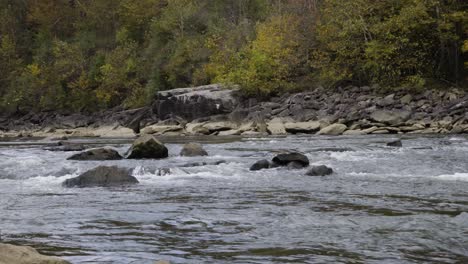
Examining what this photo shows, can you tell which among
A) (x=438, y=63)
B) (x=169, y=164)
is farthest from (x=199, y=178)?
(x=438, y=63)

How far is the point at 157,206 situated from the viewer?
34.4 feet

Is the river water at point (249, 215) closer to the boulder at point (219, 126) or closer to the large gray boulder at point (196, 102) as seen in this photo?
the boulder at point (219, 126)

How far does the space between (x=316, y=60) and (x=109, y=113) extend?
802 inches

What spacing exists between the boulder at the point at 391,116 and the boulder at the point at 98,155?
1628 cm

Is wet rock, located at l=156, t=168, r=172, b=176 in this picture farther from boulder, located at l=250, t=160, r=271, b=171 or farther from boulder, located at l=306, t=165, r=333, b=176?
boulder, located at l=306, t=165, r=333, b=176

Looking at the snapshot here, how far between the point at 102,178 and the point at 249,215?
5.59m

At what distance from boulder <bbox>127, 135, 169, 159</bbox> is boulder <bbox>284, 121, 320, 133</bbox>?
14.4m

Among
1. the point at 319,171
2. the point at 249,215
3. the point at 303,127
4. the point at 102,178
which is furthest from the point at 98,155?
the point at 303,127

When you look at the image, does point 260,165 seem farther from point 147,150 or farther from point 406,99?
point 406,99

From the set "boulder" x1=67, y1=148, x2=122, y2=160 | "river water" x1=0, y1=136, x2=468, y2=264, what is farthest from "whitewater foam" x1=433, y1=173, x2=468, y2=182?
"boulder" x1=67, y1=148, x2=122, y2=160

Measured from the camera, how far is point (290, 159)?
17.0 meters

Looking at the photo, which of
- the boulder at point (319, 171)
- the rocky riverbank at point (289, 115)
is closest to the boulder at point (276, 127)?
the rocky riverbank at point (289, 115)

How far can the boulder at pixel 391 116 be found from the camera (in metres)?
31.3

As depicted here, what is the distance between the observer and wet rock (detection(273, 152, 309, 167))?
55.4ft
